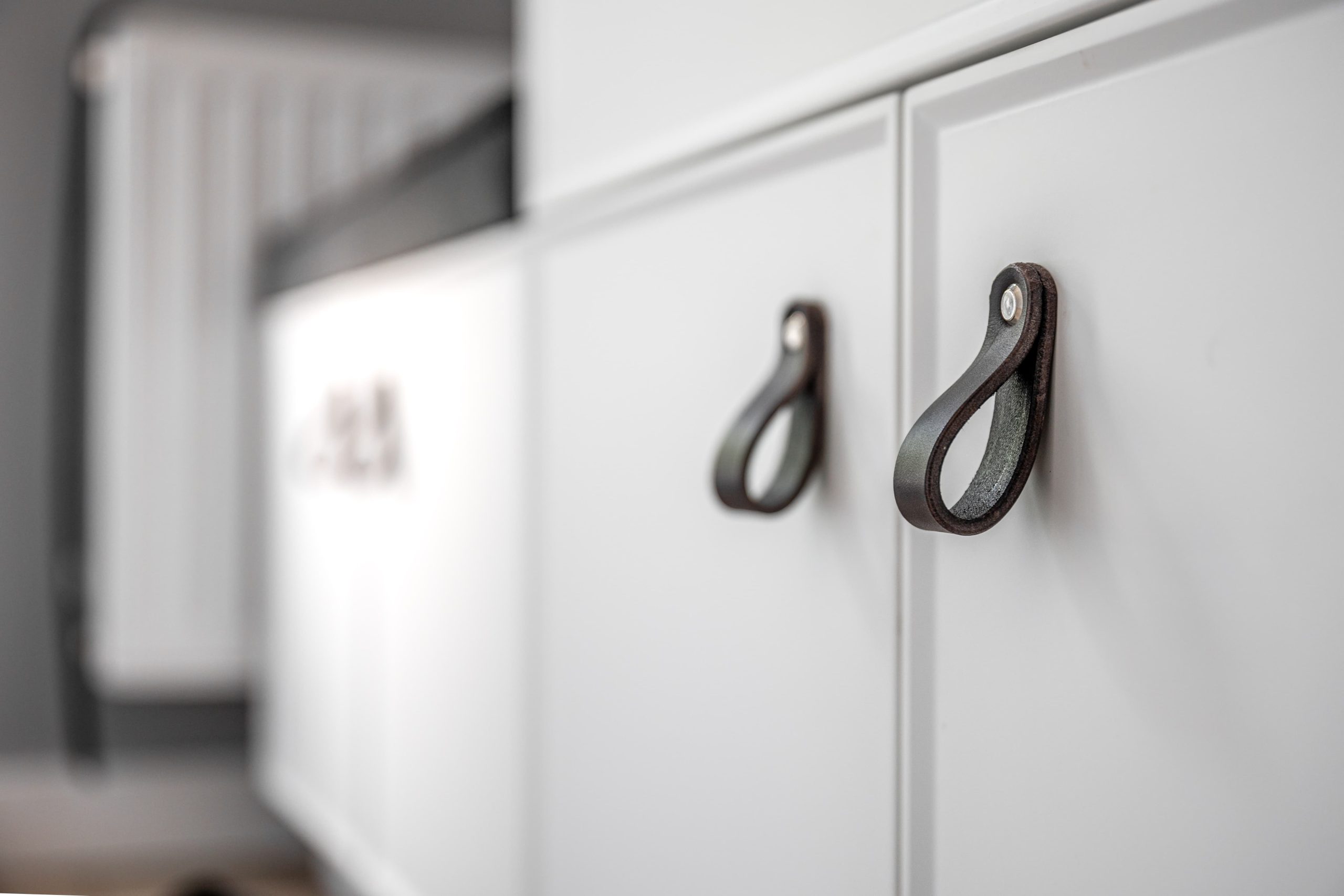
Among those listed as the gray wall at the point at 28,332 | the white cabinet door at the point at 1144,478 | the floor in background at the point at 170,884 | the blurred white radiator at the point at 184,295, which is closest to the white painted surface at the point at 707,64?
the white cabinet door at the point at 1144,478

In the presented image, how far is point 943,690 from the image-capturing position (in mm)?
383

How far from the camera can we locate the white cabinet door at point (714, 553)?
414mm

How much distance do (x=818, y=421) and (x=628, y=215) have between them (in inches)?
6.9

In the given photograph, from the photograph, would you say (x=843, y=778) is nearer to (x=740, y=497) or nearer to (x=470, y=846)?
(x=740, y=497)

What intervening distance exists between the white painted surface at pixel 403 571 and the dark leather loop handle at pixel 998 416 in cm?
41

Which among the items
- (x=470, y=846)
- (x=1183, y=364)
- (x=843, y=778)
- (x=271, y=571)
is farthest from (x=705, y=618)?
(x=271, y=571)

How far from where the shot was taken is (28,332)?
5.42 feet

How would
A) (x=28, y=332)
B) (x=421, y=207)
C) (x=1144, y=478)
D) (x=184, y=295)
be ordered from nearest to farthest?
(x=1144, y=478) → (x=421, y=207) → (x=184, y=295) → (x=28, y=332)

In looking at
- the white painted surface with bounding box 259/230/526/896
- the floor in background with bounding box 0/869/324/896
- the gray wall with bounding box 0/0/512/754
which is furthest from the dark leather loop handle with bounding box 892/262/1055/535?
the gray wall with bounding box 0/0/512/754

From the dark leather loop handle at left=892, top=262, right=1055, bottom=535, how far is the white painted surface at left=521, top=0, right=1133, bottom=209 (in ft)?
0.25

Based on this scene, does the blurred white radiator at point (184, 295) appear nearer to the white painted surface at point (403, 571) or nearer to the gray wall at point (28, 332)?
the white painted surface at point (403, 571)

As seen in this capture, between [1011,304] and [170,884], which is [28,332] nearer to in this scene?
[170,884]

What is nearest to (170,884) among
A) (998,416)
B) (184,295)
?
(184,295)

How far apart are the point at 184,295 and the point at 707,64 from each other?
3.49ft
